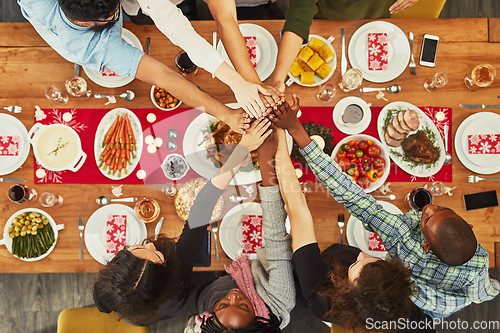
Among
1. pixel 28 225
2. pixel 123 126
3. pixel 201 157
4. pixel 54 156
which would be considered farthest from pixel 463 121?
pixel 28 225

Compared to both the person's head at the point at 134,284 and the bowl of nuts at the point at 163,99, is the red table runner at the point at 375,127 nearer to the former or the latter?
the bowl of nuts at the point at 163,99

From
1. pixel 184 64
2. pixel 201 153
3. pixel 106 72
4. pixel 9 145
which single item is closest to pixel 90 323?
pixel 9 145

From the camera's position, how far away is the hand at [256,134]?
183 cm

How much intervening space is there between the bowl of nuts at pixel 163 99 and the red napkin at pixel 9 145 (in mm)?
826

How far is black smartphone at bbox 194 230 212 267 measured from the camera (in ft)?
6.43

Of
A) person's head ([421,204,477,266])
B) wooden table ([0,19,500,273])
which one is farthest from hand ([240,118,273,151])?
person's head ([421,204,477,266])

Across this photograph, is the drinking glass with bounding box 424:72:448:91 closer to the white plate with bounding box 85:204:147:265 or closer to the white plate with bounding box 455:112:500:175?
the white plate with bounding box 455:112:500:175

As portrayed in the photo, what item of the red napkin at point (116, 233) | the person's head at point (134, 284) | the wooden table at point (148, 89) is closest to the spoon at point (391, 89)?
the wooden table at point (148, 89)

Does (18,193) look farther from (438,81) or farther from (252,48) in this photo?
(438,81)

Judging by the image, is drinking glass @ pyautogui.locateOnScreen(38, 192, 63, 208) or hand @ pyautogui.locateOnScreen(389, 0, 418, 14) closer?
drinking glass @ pyautogui.locateOnScreen(38, 192, 63, 208)

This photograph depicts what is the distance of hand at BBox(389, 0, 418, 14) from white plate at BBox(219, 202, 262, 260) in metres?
1.46

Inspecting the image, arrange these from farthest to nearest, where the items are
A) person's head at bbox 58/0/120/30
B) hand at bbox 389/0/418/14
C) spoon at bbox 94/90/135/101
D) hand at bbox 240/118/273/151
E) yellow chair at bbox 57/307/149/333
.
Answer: yellow chair at bbox 57/307/149/333, hand at bbox 389/0/418/14, spoon at bbox 94/90/135/101, hand at bbox 240/118/273/151, person's head at bbox 58/0/120/30

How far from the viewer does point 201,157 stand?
76.1 inches

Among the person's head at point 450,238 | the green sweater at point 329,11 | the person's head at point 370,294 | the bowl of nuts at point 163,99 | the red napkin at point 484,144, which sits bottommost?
the person's head at point 370,294
